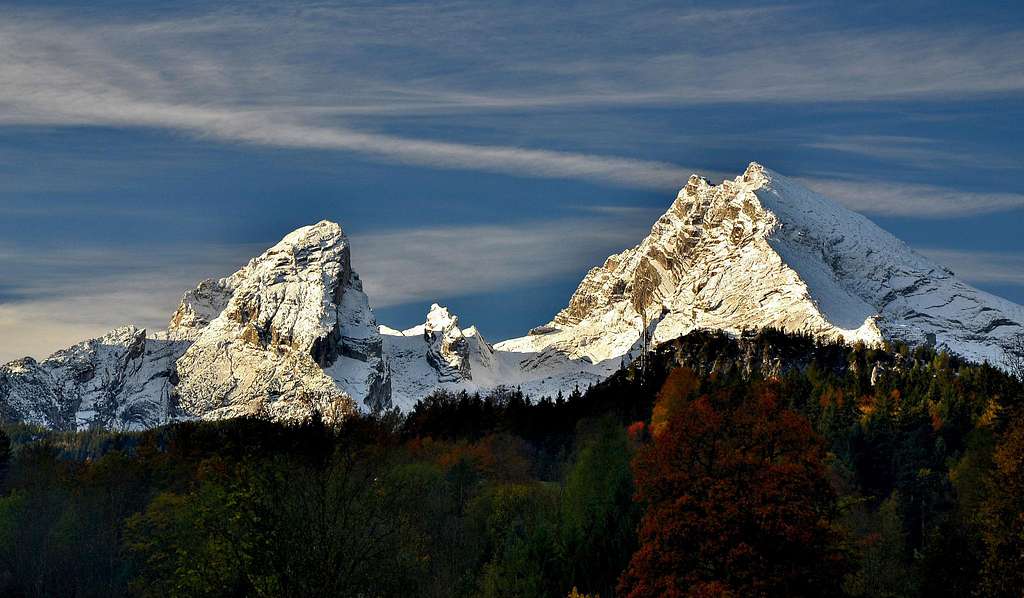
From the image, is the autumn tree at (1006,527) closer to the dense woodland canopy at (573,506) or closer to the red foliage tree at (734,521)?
the dense woodland canopy at (573,506)

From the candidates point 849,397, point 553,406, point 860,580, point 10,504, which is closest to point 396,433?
point 553,406

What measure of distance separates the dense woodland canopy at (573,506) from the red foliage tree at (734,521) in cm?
9

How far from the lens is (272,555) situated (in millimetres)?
50438

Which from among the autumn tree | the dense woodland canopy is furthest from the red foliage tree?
the autumn tree

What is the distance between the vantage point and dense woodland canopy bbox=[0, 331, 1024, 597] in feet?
180

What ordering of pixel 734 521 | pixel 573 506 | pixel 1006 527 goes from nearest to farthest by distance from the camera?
pixel 734 521
pixel 1006 527
pixel 573 506

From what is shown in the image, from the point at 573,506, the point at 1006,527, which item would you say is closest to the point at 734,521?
the point at 1006,527

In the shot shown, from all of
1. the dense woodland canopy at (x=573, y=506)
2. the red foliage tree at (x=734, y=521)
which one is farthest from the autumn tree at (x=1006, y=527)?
the red foliage tree at (x=734, y=521)

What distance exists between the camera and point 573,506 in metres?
83.4

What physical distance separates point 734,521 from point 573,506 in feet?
89.6

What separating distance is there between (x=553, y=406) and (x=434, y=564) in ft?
290

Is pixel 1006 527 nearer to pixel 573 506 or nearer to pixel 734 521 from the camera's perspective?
pixel 734 521

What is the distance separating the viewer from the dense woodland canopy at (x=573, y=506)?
54.9 m

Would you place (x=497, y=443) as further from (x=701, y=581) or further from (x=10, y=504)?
(x=701, y=581)
